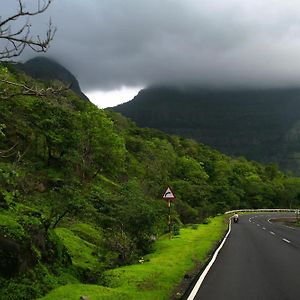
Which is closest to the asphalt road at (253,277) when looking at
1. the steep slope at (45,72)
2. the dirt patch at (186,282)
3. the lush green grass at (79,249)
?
the dirt patch at (186,282)

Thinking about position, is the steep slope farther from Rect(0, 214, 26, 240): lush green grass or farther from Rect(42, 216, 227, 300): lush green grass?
Rect(0, 214, 26, 240): lush green grass

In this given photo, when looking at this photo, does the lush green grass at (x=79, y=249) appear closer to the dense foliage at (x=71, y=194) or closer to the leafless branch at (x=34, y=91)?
the dense foliage at (x=71, y=194)

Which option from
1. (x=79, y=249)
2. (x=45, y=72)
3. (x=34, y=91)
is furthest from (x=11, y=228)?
(x=45, y=72)

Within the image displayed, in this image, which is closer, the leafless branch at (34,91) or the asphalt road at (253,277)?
the leafless branch at (34,91)

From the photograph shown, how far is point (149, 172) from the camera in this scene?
199 feet

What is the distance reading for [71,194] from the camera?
54.4 ft

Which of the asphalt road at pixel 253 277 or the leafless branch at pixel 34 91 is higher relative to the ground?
the leafless branch at pixel 34 91

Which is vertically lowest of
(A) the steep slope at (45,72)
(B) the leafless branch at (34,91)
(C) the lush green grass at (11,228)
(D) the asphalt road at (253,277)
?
(D) the asphalt road at (253,277)

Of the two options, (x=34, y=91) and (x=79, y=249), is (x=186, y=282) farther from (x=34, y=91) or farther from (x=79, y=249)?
(x=79, y=249)

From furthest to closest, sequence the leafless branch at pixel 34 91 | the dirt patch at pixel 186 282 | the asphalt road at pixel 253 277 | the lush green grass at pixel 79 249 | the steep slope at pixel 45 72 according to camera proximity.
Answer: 1. the steep slope at pixel 45 72
2. the lush green grass at pixel 79 249
3. the dirt patch at pixel 186 282
4. the asphalt road at pixel 253 277
5. the leafless branch at pixel 34 91

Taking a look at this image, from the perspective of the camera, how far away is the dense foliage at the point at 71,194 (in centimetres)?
1141

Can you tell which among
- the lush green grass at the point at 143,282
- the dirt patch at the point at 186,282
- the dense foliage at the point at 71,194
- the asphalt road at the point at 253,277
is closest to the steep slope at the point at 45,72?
the dense foliage at the point at 71,194

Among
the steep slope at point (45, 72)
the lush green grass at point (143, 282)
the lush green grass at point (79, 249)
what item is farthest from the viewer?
the steep slope at point (45, 72)

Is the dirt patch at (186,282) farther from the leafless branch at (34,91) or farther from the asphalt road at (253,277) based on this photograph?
the leafless branch at (34,91)
